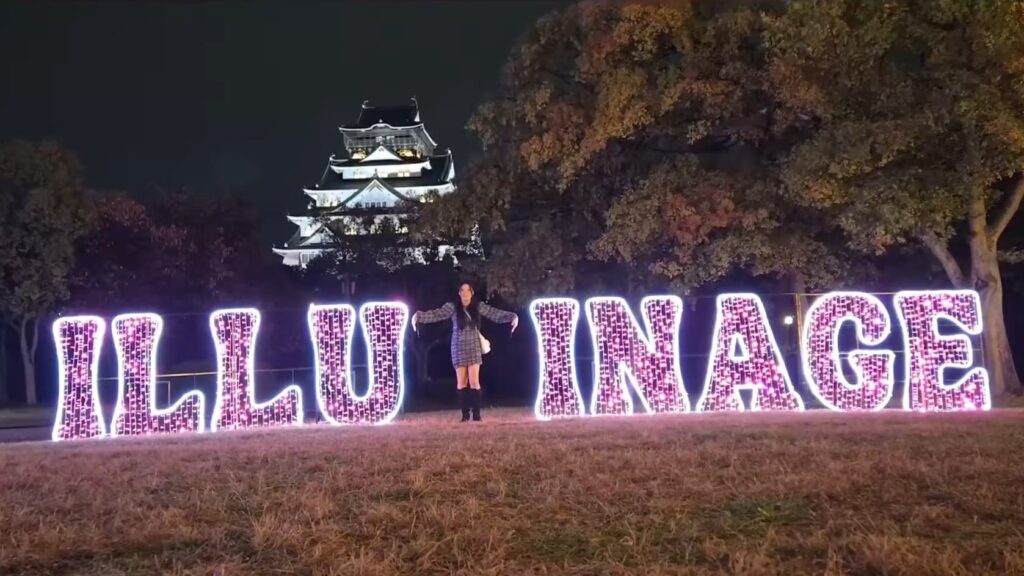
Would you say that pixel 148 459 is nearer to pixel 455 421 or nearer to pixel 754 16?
pixel 455 421

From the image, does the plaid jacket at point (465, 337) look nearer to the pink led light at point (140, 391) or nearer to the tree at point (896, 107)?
the pink led light at point (140, 391)

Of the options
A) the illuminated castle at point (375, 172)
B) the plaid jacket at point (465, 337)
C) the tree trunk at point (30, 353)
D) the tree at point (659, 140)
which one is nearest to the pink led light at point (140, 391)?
→ the plaid jacket at point (465, 337)

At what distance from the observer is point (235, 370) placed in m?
10.8

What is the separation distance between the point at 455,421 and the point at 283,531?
630 centimetres

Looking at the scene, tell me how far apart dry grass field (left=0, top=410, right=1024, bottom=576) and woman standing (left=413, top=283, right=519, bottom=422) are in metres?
2.74

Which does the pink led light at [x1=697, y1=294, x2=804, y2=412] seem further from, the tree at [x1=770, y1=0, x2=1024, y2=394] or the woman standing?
the woman standing

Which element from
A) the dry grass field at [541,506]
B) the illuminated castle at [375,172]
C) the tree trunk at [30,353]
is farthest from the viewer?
the illuminated castle at [375,172]

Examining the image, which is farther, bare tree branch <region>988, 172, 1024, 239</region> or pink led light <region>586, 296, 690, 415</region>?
bare tree branch <region>988, 172, 1024, 239</region>

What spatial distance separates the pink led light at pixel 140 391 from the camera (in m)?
10.7

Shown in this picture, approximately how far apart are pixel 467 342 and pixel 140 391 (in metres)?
3.96

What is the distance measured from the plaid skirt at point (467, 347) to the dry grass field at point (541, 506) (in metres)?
2.72

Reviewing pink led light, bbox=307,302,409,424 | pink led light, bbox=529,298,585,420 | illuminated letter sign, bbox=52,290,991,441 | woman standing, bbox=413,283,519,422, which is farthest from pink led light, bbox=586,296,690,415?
pink led light, bbox=307,302,409,424

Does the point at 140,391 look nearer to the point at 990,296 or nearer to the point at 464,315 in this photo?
the point at 464,315

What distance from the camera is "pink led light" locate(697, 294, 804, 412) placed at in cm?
1112
